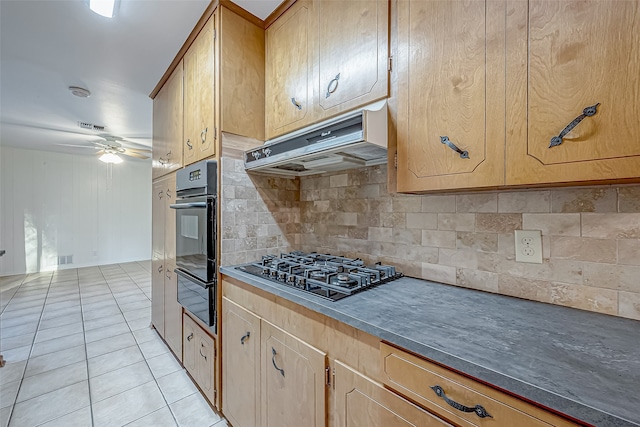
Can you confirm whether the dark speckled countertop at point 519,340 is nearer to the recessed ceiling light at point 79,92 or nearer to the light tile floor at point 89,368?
the light tile floor at point 89,368

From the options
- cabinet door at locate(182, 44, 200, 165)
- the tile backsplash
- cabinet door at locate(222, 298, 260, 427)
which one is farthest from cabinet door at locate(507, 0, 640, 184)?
cabinet door at locate(182, 44, 200, 165)

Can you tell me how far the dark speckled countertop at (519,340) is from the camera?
1.72 feet

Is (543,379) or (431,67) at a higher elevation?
(431,67)

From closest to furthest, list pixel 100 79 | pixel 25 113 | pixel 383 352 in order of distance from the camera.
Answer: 1. pixel 383 352
2. pixel 100 79
3. pixel 25 113

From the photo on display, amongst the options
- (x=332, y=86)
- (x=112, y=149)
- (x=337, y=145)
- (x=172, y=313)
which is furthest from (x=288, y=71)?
(x=112, y=149)

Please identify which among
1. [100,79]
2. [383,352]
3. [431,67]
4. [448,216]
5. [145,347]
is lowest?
[145,347]

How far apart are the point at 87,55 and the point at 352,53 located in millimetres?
2184

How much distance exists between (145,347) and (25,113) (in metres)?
3.24

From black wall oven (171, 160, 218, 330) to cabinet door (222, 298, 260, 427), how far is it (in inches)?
7.1

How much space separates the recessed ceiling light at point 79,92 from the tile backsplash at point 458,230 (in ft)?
7.38

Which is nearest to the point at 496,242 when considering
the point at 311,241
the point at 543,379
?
the point at 543,379

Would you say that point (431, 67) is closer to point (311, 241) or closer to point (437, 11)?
point (437, 11)

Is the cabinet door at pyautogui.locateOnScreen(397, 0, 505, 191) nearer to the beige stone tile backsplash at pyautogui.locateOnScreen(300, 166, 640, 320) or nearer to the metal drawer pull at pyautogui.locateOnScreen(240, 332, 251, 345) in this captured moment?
the beige stone tile backsplash at pyautogui.locateOnScreen(300, 166, 640, 320)

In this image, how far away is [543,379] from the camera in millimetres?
564
